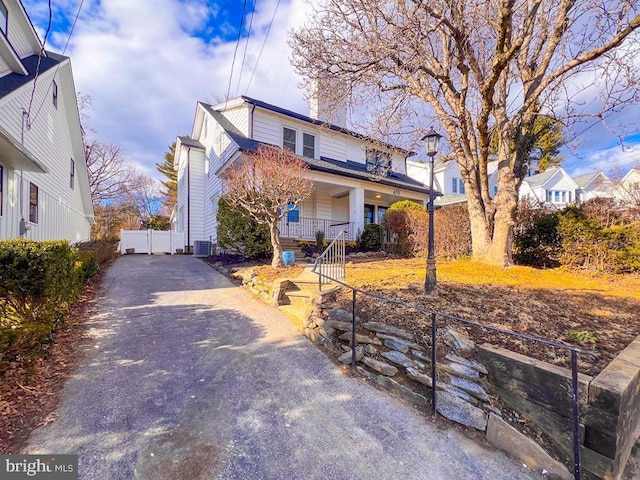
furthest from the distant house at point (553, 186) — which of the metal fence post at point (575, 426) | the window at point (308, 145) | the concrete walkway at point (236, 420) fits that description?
the concrete walkway at point (236, 420)

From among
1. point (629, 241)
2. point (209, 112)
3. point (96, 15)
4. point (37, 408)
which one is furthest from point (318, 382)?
point (209, 112)

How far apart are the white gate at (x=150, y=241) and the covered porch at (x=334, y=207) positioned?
8.27 m

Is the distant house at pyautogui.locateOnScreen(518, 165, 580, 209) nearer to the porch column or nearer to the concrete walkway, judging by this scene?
the porch column

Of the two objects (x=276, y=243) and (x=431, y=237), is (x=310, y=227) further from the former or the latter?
(x=431, y=237)

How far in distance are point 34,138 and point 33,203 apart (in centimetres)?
186

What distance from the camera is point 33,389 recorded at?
2.91m

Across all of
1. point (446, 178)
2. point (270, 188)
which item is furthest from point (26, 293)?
point (446, 178)

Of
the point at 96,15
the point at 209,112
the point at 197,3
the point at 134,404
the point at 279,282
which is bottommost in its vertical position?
the point at 134,404

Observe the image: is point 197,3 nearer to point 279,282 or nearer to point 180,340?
point 279,282

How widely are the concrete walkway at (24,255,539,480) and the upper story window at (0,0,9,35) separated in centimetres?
847

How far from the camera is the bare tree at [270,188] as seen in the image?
8023mm

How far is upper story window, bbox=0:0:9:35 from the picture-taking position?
7263 millimetres

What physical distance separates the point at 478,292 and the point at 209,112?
14.9m

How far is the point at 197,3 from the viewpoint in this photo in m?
6.25
